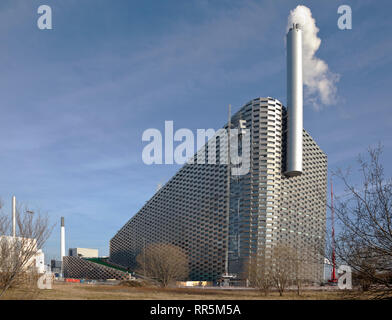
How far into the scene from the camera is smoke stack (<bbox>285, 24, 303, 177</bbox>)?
2985 inches

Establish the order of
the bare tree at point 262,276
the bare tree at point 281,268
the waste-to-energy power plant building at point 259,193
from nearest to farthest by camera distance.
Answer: the bare tree at point 281,268 → the bare tree at point 262,276 → the waste-to-energy power plant building at point 259,193

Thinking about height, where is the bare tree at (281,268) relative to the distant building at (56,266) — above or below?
above

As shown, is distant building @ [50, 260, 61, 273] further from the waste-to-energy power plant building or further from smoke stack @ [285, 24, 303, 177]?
smoke stack @ [285, 24, 303, 177]

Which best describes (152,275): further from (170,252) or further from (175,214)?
(175,214)

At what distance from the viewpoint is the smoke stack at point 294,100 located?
75.8 m

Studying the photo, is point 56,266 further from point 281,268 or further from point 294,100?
point 281,268

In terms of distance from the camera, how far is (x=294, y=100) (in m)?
77.5

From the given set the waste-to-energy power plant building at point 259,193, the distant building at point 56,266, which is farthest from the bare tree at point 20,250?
the distant building at point 56,266

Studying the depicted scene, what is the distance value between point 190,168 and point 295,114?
33.8 m

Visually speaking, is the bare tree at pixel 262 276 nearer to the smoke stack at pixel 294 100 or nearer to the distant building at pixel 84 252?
the smoke stack at pixel 294 100

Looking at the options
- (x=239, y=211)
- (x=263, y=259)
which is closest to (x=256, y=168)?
(x=239, y=211)

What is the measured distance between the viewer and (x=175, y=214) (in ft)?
337

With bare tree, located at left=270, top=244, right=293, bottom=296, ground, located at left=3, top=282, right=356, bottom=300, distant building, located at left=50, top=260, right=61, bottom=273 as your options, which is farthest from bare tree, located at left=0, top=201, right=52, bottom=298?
distant building, located at left=50, top=260, right=61, bottom=273

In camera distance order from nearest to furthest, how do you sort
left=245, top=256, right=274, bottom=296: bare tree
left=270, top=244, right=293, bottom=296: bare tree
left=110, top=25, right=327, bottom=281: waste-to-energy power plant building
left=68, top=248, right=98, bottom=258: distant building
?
left=270, top=244, right=293, bottom=296: bare tree
left=245, top=256, right=274, bottom=296: bare tree
left=110, top=25, right=327, bottom=281: waste-to-energy power plant building
left=68, top=248, right=98, bottom=258: distant building
